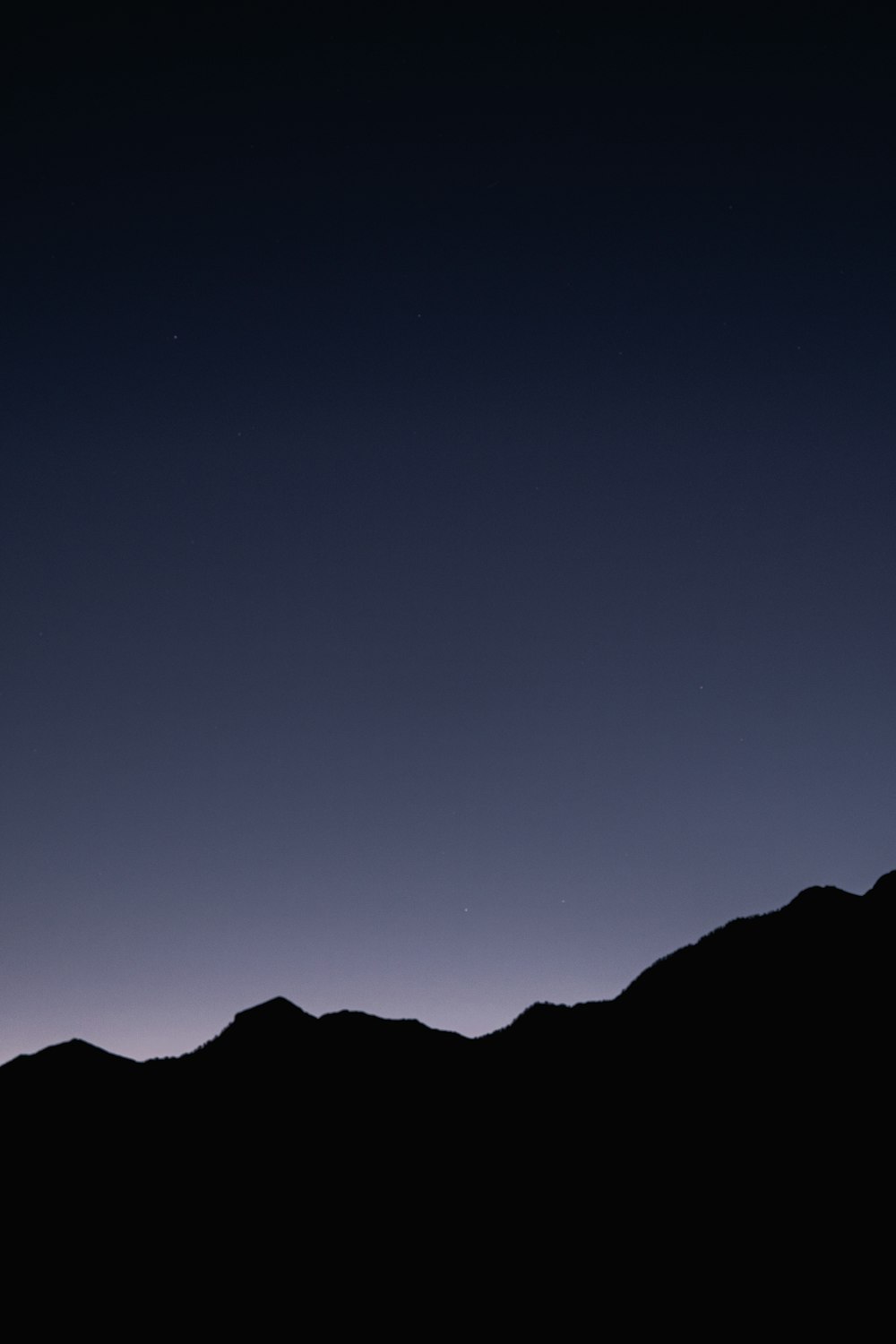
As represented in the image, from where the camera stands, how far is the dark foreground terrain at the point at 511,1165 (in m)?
39.5

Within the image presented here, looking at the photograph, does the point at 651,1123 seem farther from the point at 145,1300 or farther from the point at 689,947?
the point at 145,1300

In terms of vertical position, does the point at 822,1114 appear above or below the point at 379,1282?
above

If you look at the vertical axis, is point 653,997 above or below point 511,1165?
above

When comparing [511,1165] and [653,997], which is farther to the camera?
[653,997]

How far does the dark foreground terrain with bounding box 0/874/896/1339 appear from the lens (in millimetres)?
39531

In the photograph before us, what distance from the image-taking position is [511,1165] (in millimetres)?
51344

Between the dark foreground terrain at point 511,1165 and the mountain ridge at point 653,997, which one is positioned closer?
the dark foreground terrain at point 511,1165

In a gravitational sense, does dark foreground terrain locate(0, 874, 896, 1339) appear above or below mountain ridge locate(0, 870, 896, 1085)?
below

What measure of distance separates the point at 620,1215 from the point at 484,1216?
25.7 ft

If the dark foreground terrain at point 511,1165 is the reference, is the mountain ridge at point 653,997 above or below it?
above

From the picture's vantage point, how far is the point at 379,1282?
45969 millimetres

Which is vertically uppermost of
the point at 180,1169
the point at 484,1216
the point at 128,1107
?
the point at 128,1107

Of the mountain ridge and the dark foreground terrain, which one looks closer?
the dark foreground terrain

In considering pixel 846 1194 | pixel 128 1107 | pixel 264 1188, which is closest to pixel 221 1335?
pixel 264 1188
